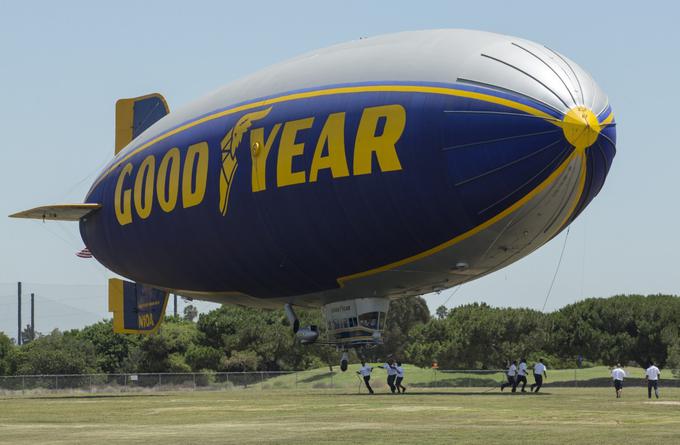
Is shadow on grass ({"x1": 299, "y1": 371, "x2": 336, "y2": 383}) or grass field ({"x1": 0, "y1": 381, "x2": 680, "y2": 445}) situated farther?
shadow on grass ({"x1": 299, "y1": 371, "x2": 336, "y2": 383})

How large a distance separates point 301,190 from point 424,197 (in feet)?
Result: 18.1

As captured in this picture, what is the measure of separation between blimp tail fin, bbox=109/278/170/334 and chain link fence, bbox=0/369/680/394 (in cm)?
1536

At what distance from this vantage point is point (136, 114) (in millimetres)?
66500

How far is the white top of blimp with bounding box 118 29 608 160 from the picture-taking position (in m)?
39.0

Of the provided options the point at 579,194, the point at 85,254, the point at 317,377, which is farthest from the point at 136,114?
the point at 579,194

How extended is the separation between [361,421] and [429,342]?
84124 mm

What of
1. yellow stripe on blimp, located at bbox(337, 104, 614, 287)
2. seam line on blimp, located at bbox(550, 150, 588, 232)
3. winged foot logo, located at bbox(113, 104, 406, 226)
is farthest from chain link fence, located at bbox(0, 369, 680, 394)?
yellow stripe on blimp, located at bbox(337, 104, 614, 287)

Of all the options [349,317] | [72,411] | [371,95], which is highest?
[371,95]

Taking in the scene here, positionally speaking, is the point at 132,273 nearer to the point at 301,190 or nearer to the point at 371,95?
the point at 301,190

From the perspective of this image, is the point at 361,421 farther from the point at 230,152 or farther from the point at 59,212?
the point at 59,212

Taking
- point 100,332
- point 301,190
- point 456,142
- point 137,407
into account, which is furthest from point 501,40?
point 100,332

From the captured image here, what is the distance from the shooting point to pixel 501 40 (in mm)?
41219

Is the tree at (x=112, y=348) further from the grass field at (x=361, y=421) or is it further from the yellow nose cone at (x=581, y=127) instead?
the yellow nose cone at (x=581, y=127)

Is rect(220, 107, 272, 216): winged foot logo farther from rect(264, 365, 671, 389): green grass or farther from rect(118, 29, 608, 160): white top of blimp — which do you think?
rect(264, 365, 671, 389): green grass
